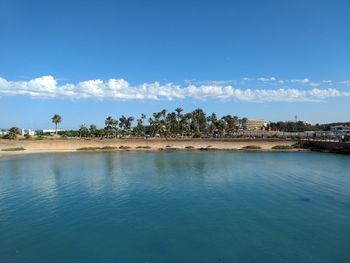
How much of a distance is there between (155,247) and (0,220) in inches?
513

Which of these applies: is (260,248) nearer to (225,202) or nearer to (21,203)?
(225,202)

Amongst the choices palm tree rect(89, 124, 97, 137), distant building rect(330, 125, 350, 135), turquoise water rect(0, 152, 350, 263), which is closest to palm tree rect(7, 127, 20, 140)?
palm tree rect(89, 124, 97, 137)

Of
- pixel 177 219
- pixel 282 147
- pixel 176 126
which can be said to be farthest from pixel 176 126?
pixel 177 219

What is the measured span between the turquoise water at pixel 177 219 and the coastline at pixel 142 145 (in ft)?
176

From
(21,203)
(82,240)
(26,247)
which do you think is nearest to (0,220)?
(21,203)

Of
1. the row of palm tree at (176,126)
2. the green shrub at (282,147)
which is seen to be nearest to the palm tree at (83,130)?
the row of palm tree at (176,126)

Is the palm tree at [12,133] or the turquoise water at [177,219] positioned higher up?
the palm tree at [12,133]

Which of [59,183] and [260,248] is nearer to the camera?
[260,248]

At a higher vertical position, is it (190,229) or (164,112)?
(164,112)

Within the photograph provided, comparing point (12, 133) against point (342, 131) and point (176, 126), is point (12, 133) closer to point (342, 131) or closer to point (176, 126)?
point (176, 126)

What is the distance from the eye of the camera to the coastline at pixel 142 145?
94.6 m

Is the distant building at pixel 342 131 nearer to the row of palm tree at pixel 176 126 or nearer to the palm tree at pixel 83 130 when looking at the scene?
the row of palm tree at pixel 176 126

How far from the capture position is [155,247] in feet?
59.7

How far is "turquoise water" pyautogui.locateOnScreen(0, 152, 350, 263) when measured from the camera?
17562 mm
